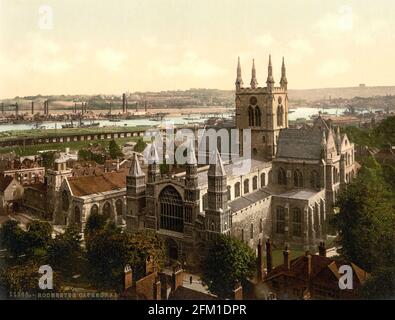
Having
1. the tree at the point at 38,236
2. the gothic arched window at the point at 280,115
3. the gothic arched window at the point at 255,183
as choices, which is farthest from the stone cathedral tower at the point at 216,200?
the gothic arched window at the point at 280,115

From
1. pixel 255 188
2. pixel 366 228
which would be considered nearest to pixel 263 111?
pixel 255 188

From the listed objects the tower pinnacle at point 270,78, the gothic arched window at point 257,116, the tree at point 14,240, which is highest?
the tower pinnacle at point 270,78

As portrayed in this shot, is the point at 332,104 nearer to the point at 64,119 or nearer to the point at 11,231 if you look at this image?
the point at 64,119

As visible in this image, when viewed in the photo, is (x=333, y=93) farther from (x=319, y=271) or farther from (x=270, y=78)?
(x=319, y=271)

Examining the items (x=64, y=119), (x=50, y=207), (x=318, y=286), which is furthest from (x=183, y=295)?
(x=64, y=119)

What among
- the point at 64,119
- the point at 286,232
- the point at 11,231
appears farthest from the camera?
the point at 64,119

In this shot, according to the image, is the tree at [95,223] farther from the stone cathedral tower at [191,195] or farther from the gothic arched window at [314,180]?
the gothic arched window at [314,180]

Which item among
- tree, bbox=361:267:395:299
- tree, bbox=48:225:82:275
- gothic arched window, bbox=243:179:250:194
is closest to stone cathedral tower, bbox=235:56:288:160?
gothic arched window, bbox=243:179:250:194
